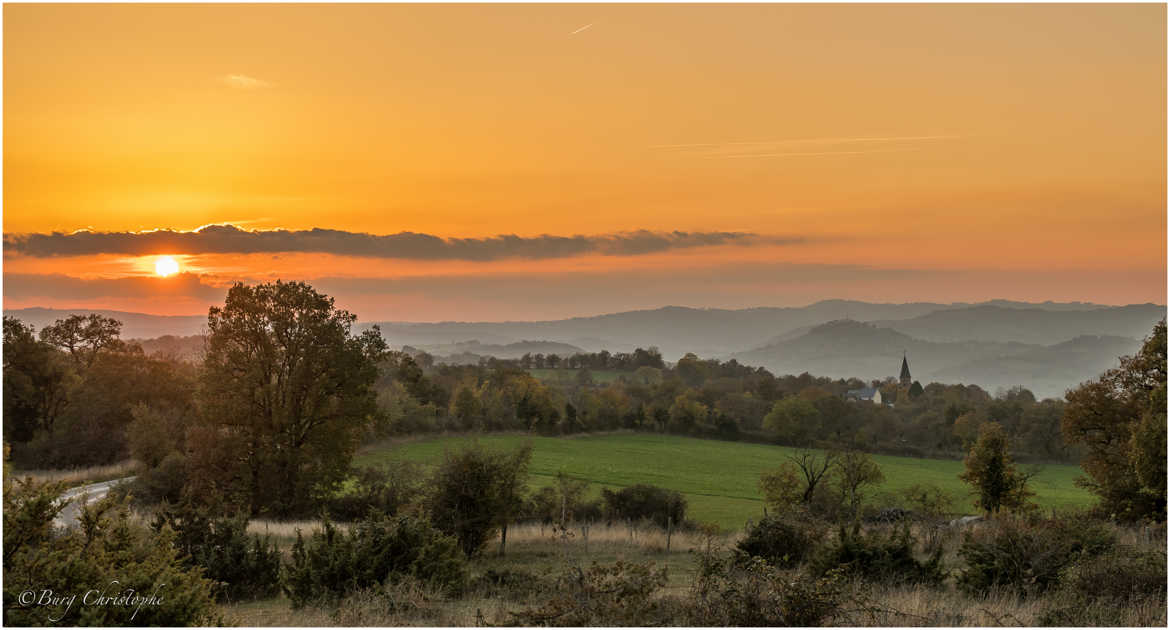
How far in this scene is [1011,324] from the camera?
148 meters

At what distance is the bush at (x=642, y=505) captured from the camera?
26.7 m

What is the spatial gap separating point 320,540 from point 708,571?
21.6 feet

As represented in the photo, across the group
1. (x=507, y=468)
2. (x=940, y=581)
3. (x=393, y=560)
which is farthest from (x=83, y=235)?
(x=940, y=581)

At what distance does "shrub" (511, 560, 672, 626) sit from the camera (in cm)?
958

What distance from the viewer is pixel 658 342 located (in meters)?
160

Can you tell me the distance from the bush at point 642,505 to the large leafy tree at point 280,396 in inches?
359

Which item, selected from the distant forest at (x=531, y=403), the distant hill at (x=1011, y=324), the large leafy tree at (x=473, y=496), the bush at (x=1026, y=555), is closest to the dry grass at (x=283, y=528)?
the large leafy tree at (x=473, y=496)

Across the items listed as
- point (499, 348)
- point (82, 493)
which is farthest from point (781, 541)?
point (499, 348)

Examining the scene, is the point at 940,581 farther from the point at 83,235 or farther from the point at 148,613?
the point at 83,235

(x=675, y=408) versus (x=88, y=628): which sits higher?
(x=88, y=628)

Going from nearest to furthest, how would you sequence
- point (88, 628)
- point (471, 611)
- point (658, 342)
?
point (88, 628), point (471, 611), point (658, 342)

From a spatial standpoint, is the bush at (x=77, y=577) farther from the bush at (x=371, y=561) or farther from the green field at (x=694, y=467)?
the green field at (x=694, y=467)

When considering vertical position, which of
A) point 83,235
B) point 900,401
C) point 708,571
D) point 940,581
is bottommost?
point 900,401

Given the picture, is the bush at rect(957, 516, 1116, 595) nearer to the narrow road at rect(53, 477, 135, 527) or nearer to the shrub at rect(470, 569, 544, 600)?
the shrub at rect(470, 569, 544, 600)
